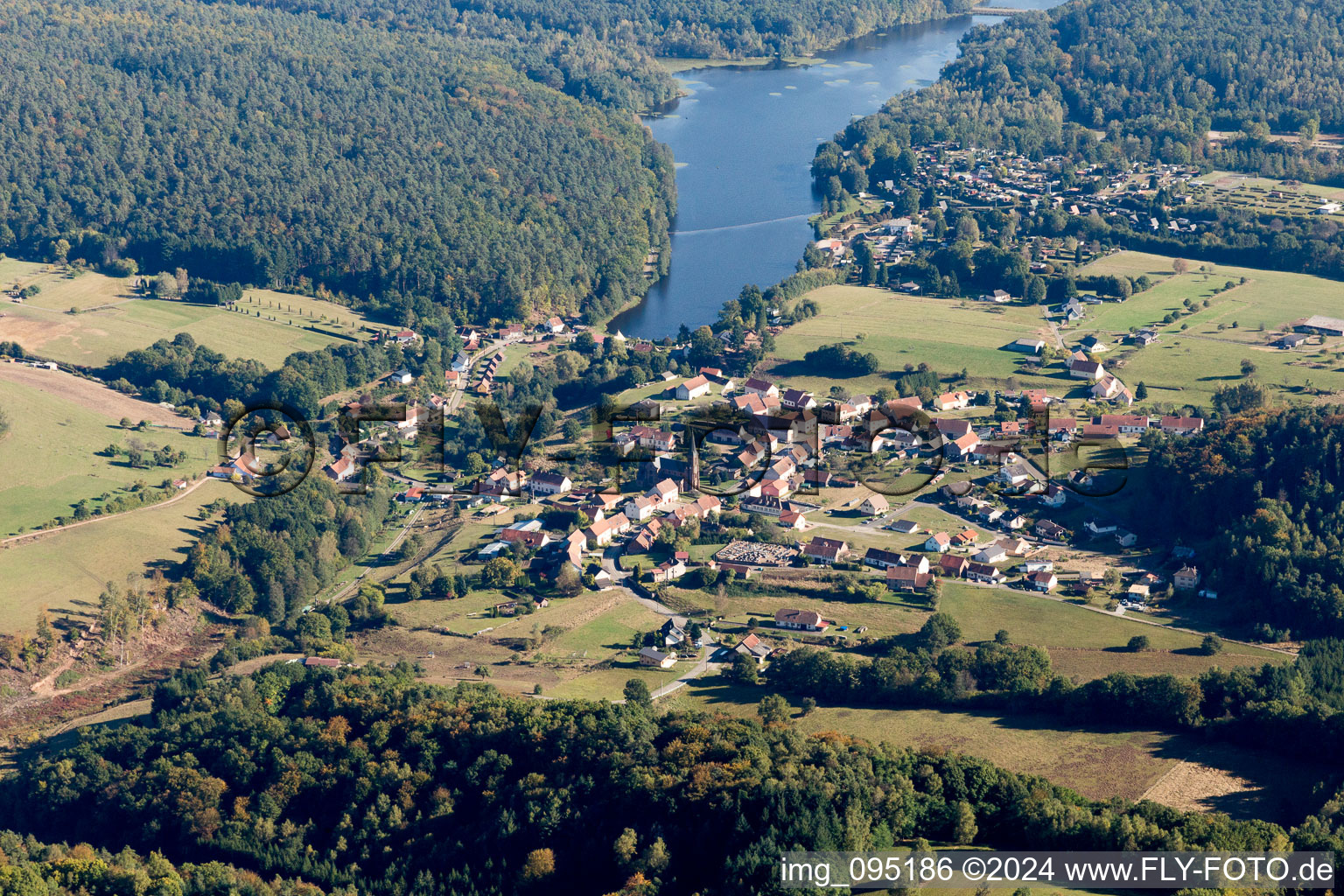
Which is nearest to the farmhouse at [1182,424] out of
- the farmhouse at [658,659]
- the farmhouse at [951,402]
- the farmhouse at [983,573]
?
the farmhouse at [951,402]

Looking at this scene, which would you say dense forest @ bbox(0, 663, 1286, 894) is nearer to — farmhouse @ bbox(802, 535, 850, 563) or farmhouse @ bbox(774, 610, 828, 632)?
farmhouse @ bbox(774, 610, 828, 632)

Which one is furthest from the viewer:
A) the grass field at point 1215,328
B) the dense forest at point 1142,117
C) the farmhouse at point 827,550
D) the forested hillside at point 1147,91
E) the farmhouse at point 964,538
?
the forested hillside at point 1147,91

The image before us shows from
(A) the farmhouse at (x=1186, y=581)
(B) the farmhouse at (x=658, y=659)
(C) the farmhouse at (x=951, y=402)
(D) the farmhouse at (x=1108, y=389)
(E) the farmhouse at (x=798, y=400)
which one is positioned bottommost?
(B) the farmhouse at (x=658, y=659)

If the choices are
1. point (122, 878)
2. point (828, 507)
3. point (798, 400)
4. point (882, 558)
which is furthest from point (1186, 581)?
point (122, 878)

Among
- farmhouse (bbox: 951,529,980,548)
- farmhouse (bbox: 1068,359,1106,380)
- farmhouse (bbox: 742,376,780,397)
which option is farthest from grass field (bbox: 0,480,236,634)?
farmhouse (bbox: 1068,359,1106,380)

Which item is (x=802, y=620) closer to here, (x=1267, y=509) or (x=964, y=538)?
(x=964, y=538)

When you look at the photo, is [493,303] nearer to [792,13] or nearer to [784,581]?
[784,581]

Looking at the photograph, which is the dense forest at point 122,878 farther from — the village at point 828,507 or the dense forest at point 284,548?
the dense forest at point 284,548
